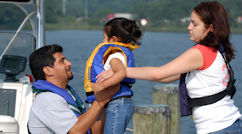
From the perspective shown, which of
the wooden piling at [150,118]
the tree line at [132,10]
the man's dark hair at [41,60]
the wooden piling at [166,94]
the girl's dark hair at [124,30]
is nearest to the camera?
the man's dark hair at [41,60]

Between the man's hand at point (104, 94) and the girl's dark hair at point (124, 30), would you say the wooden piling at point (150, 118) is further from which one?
the man's hand at point (104, 94)

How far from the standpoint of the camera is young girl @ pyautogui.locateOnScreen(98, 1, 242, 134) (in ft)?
7.98

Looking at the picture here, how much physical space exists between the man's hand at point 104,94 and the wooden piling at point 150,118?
2.02 meters

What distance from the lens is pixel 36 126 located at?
276 cm

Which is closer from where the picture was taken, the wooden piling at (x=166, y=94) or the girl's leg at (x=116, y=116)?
the girl's leg at (x=116, y=116)

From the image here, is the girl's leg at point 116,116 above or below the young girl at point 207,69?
below

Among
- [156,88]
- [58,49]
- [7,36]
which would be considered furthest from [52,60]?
[156,88]

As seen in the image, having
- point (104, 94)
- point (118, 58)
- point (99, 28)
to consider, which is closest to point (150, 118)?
point (118, 58)

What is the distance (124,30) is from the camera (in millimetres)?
3287

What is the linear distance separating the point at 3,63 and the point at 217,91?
6.74ft

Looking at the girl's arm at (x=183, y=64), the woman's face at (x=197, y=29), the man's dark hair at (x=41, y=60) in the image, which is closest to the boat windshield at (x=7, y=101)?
the man's dark hair at (x=41, y=60)

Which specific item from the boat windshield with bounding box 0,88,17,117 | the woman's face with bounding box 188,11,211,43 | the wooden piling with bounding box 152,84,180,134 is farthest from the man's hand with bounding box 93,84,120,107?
the wooden piling with bounding box 152,84,180,134

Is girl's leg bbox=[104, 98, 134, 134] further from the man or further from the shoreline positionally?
the shoreline

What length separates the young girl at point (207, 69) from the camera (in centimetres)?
243
